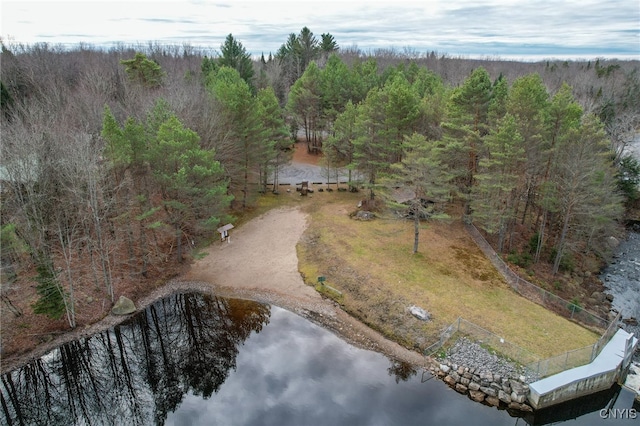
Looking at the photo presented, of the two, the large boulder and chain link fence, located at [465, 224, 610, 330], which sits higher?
chain link fence, located at [465, 224, 610, 330]

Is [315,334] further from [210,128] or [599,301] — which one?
[599,301]

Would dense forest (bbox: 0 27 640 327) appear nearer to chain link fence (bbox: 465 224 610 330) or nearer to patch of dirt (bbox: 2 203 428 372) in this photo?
patch of dirt (bbox: 2 203 428 372)

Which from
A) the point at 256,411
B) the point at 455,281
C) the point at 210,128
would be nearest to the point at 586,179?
the point at 455,281

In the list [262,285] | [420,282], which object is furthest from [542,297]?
[262,285]

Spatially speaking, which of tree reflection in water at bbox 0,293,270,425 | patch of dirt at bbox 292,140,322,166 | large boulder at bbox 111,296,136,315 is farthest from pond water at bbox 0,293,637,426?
patch of dirt at bbox 292,140,322,166

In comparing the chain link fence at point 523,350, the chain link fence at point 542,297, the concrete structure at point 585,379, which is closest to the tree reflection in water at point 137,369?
the chain link fence at point 523,350

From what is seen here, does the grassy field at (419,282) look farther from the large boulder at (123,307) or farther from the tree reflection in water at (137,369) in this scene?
the large boulder at (123,307)

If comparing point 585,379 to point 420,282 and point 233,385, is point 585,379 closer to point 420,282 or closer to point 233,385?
point 420,282
